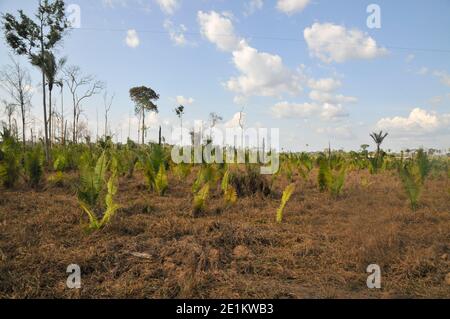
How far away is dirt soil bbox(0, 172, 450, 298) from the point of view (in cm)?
209

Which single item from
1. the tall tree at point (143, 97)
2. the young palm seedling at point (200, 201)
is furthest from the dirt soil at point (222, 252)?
the tall tree at point (143, 97)

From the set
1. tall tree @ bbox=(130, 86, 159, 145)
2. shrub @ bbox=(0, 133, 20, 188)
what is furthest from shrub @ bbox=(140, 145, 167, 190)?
tall tree @ bbox=(130, 86, 159, 145)

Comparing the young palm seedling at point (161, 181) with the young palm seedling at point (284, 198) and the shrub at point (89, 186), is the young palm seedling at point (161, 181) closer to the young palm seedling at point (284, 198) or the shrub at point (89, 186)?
the shrub at point (89, 186)

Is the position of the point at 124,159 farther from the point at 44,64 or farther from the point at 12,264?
the point at 44,64

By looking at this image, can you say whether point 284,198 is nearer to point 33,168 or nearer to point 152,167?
point 152,167

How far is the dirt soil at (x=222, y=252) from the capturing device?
2.09 metres

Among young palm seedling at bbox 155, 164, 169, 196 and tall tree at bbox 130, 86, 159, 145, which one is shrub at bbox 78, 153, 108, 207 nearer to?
young palm seedling at bbox 155, 164, 169, 196

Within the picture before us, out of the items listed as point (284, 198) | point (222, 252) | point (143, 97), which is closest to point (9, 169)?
point (222, 252)

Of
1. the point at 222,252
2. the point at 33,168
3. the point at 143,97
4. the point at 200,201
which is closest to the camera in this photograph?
the point at 222,252

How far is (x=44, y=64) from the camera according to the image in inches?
436

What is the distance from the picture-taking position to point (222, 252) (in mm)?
2676
